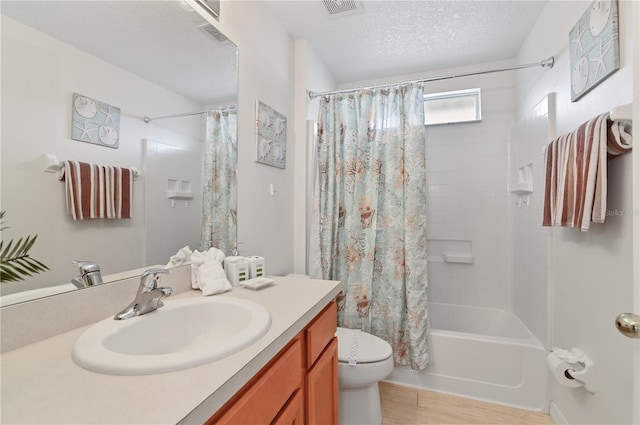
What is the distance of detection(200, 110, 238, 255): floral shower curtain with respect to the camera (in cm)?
130

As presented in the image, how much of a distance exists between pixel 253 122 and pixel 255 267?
837mm

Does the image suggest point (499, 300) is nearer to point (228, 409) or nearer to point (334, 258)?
point (334, 258)

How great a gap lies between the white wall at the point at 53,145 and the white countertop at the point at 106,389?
0.68ft

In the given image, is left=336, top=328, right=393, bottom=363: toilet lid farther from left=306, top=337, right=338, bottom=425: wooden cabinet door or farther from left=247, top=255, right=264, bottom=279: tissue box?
left=247, top=255, right=264, bottom=279: tissue box

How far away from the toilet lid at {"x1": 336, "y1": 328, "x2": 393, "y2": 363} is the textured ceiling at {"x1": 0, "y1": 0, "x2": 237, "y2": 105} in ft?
4.85

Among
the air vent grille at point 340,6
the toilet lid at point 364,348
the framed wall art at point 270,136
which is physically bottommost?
the toilet lid at point 364,348

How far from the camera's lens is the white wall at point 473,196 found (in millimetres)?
2443

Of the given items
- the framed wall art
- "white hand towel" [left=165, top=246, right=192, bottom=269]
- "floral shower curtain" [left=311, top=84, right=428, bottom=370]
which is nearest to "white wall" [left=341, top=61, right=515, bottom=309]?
"floral shower curtain" [left=311, top=84, right=428, bottom=370]

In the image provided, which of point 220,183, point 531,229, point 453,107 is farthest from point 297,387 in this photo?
point 453,107

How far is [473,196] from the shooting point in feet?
8.32

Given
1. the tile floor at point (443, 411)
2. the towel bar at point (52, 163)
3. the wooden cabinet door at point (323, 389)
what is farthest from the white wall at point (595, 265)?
the towel bar at point (52, 163)

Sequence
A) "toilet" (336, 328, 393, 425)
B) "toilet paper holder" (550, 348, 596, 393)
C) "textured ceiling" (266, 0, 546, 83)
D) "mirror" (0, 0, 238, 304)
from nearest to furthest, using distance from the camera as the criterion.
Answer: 1. "mirror" (0, 0, 238, 304)
2. "toilet paper holder" (550, 348, 596, 393)
3. "toilet" (336, 328, 393, 425)
4. "textured ceiling" (266, 0, 546, 83)

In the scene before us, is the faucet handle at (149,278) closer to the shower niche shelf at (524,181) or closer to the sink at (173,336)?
the sink at (173,336)

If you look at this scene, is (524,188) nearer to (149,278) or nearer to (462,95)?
(462,95)
